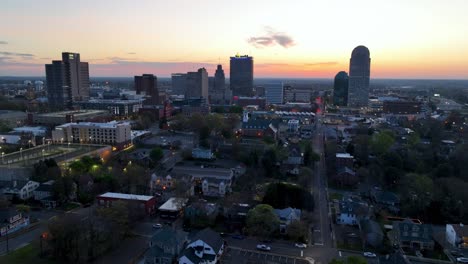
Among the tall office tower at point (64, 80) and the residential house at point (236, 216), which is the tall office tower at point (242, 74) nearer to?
the tall office tower at point (64, 80)

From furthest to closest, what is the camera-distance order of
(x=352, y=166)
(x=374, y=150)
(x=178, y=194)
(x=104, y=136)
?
(x=104, y=136) → (x=374, y=150) → (x=352, y=166) → (x=178, y=194)

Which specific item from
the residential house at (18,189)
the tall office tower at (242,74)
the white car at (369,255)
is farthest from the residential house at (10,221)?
the tall office tower at (242,74)

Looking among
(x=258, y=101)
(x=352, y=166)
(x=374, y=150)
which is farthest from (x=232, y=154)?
(x=258, y=101)

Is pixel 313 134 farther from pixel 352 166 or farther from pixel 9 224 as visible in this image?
Result: pixel 9 224

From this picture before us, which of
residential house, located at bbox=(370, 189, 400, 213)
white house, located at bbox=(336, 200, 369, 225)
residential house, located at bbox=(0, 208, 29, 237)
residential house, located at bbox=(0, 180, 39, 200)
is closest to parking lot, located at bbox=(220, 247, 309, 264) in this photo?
white house, located at bbox=(336, 200, 369, 225)

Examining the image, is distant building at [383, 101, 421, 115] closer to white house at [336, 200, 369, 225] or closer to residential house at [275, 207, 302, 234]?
white house at [336, 200, 369, 225]

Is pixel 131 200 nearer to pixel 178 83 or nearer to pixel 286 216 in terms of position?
pixel 286 216

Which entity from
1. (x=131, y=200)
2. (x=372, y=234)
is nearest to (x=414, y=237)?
(x=372, y=234)
